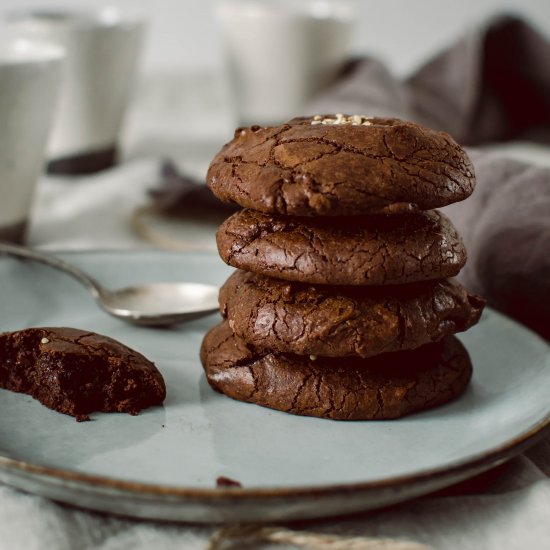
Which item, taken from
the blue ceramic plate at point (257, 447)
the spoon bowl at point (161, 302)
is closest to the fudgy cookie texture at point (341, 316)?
the blue ceramic plate at point (257, 447)

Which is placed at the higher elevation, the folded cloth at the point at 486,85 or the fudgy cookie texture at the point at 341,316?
the fudgy cookie texture at the point at 341,316

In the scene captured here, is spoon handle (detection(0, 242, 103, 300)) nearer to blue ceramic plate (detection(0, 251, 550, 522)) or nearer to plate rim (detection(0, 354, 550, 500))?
blue ceramic plate (detection(0, 251, 550, 522))

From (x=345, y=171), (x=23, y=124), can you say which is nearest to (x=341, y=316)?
(x=345, y=171)

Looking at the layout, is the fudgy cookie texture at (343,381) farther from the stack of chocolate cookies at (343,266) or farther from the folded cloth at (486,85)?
the folded cloth at (486,85)

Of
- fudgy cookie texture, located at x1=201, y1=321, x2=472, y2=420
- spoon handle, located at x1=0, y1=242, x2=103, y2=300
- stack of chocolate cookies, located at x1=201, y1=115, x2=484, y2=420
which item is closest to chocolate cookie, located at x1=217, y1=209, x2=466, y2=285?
stack of chocolate cookies, located at x1=201, y1=115, x2=484, y2=420

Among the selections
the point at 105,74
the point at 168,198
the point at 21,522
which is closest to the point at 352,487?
the point at 21,522

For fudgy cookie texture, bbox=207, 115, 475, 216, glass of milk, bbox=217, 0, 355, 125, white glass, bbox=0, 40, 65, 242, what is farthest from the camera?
glass of milk, bbox=217, 0, 355, 125

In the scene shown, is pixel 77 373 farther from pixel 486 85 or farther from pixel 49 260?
pixel 486 85
